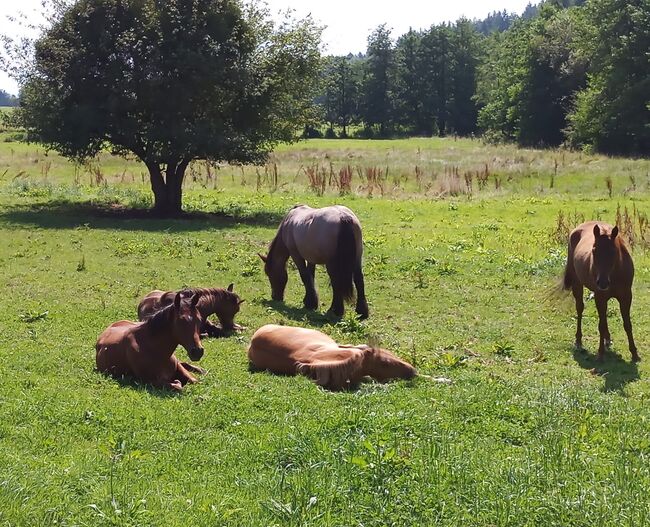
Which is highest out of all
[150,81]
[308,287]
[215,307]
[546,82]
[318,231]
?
[546,82]

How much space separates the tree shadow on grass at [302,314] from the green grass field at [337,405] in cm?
9

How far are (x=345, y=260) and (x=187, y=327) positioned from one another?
15.4 ft

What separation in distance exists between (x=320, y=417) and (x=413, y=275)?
8978mm

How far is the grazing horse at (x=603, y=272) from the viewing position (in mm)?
9500

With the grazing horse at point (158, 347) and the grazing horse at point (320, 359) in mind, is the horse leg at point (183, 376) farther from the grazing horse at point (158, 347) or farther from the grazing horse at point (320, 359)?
the grazing horse at point (320, 359)

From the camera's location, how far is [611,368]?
9508mm

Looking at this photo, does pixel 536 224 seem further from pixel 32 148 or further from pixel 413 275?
pixel 32 148

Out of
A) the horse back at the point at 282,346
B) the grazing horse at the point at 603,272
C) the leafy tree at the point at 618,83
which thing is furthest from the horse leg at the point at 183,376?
the leafy tree at the point at 618,83

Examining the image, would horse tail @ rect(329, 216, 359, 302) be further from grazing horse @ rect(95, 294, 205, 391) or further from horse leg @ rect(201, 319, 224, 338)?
grazing horse @ rect(95, 294, 205, 391)

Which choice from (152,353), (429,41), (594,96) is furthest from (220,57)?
(429,41)

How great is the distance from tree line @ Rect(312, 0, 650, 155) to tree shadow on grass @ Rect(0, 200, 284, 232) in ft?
19.9

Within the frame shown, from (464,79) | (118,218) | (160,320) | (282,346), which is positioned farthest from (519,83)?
(160,320)

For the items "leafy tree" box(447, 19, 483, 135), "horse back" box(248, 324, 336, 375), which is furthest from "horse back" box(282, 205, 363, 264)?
"leafy tree" box(447, 19, 483, 135)

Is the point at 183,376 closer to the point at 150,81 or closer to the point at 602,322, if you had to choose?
the point at 602,322
